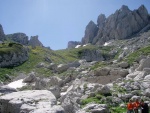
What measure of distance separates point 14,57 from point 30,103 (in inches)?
3112

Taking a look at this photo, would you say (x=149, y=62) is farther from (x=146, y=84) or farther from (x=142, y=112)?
(x=142, y=112)

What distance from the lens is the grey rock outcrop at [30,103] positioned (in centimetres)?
1541

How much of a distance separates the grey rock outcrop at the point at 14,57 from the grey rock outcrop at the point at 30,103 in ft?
231

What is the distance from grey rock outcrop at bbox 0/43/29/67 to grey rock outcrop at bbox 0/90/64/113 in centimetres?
7055

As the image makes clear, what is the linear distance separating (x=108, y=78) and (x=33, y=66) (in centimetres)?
4785

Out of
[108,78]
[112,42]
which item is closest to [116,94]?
[108,78]

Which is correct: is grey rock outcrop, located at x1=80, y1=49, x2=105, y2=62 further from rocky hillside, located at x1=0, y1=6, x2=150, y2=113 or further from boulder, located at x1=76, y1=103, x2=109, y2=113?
boulder, located at x1=76, y1=103, x2=109, y2=113

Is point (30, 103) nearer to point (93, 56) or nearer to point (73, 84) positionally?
point (73, 84)

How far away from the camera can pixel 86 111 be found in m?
20.1

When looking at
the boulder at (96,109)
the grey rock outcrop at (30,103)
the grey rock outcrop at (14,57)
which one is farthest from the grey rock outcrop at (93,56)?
the grey rock outcrop at (30,103)

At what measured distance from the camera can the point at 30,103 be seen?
16.9 m

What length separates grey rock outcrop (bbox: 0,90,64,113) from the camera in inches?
607

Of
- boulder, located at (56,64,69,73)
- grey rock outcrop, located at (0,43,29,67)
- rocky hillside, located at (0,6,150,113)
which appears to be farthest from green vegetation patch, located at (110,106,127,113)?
grey rock outcrop, located at (0,43,29,67)

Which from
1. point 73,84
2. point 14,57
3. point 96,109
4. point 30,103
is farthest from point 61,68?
point 30,103
